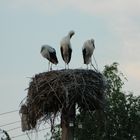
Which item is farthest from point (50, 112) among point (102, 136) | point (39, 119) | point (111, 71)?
point (111, 71)

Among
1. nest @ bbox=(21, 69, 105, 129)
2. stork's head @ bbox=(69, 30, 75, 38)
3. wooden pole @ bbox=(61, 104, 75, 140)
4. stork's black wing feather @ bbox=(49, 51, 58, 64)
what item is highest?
stork's head @ bbox=(69, 30, 75, 38)

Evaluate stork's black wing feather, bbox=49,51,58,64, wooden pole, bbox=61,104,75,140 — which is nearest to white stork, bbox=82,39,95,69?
stork's black wing feather, bbox=49,51,58,64

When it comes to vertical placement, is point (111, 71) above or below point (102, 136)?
above

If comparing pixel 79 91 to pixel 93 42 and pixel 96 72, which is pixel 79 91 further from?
pixel 93 42

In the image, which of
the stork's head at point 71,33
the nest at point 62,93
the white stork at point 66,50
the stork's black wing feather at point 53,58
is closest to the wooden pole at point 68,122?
the nest at point 62,93

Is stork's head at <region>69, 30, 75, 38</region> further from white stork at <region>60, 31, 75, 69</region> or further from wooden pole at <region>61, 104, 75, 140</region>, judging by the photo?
wooden pole at <region>61, 104, 75, 140</region>

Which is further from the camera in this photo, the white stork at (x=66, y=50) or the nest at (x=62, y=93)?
the white stork at (x=66, y=50)

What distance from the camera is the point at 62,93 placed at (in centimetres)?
1392

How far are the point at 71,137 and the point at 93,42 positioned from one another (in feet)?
11.8

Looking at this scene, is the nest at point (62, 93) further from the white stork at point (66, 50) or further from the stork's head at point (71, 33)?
the stork's head at point (71, 33)

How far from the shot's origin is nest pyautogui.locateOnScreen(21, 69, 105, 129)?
1395cm

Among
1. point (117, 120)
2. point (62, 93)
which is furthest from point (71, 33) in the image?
point (117, 120)

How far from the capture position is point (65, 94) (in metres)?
13.8

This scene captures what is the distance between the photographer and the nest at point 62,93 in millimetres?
13953
